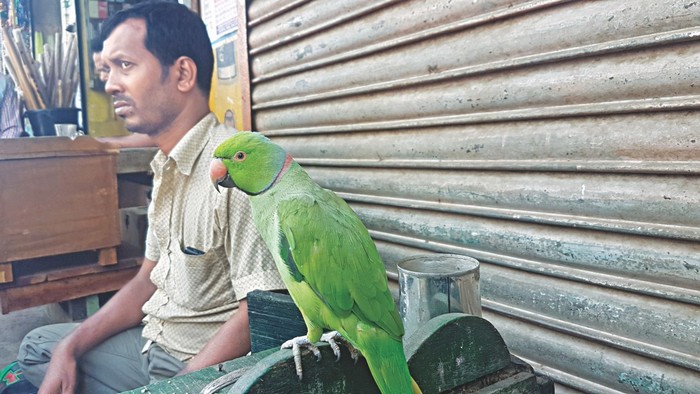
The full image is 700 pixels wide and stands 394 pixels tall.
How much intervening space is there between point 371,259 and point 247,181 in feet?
1.36

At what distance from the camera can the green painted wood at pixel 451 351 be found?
1.12 m

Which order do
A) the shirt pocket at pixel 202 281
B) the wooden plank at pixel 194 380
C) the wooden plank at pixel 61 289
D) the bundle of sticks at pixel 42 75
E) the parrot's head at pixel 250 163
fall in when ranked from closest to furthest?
1. the wooden plank at pixel 194 380
2. the parrot's head at pixel 250 163
3. the shirt pocket at pixel 202 281
4. the wooden plank at pixel 61 289
5. the bundle of sticks at pixel 42 75

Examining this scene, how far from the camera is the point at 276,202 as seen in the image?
1346mm

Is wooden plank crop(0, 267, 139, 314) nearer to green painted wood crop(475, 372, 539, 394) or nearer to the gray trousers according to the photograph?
the gray trousers

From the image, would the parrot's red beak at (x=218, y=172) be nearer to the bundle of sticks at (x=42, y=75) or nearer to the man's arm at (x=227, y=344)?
the man's arm at (x=227, y=344)

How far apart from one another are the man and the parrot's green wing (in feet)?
2.94

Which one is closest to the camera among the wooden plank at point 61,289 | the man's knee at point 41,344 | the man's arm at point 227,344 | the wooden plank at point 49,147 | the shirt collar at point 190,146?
the man's arm at point 227,344

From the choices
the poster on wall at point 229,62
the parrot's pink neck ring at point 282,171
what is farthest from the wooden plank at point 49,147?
the parrot's pink neck ring at point 282,171

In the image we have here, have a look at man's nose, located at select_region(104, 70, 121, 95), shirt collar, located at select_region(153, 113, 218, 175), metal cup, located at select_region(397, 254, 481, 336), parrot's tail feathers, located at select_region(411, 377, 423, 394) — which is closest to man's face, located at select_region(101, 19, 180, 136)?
man's nose, located at select_region(104, 70, 121, 95)

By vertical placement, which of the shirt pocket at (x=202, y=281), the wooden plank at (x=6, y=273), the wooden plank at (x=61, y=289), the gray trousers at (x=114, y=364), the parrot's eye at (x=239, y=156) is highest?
the parrot's eye at (x=239, y=156)

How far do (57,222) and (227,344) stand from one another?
184cm

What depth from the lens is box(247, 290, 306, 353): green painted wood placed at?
59.4 inches

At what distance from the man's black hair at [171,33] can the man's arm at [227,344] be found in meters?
1.24

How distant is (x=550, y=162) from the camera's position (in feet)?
6.32
